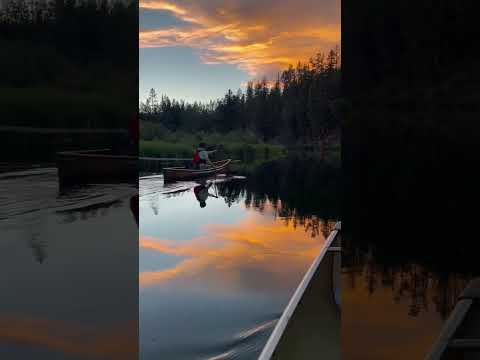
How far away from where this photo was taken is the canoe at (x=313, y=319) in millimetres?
1786

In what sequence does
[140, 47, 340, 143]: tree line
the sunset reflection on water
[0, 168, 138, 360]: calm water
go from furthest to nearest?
[140, 47, 340, 143]: tree line → the sunset reflection on water → [0, 168, 138, 360]: calm water

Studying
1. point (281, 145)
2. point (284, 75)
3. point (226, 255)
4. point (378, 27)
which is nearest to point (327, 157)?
point (281, 145)

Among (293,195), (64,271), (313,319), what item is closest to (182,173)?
(293,195)

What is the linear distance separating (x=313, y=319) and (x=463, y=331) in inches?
34.7

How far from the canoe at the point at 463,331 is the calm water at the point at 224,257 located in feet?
15.5

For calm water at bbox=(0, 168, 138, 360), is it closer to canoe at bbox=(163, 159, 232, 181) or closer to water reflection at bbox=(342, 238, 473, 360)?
water reflection at bbox=(342, 238, 473, 360)

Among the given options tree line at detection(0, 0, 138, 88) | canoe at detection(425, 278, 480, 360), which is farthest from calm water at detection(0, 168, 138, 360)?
A: canoe at detection(425, 278, 480, 360)

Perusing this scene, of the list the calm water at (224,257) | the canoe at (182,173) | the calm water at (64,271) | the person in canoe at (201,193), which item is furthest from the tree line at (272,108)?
the calm water at (64,271)

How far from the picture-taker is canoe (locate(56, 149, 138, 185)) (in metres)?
1.89

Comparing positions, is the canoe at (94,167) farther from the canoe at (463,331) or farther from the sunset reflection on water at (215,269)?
the sunset reflection on water at (215,269)

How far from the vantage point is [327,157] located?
68.4 feet

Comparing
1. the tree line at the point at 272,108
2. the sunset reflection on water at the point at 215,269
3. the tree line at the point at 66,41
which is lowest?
the sunset reflection on water at the point at 215,269

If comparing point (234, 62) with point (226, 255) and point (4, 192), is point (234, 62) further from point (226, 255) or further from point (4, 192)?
point (4, 192)

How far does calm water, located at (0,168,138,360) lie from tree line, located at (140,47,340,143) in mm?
19228
